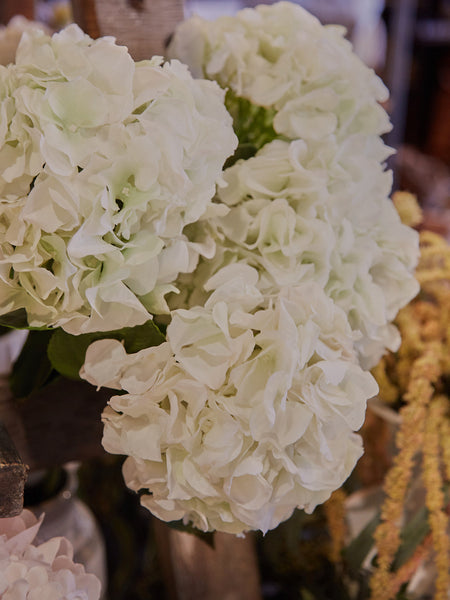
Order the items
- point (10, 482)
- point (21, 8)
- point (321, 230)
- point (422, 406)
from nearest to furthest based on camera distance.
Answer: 1. point (10, 482)
2. point (321, 230)
3. point (422, 406)
4. point (21, 8)

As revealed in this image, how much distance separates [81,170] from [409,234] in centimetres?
29

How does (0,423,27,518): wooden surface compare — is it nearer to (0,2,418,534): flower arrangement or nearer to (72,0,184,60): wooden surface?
(0,2,418,534): flower arrangement

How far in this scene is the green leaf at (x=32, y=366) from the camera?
50 centimetres

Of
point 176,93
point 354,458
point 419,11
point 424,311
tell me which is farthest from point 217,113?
point 419,11

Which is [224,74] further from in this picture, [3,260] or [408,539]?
[408,539]

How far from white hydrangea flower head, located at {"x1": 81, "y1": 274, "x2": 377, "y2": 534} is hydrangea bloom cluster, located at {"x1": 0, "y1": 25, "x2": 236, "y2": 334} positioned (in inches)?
1.5

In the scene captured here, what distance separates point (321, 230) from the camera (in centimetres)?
48

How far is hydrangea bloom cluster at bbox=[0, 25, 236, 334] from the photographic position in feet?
1.24

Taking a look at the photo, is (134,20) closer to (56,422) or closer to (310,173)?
(310,173)

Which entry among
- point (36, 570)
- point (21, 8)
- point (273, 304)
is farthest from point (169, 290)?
point (21, 8)

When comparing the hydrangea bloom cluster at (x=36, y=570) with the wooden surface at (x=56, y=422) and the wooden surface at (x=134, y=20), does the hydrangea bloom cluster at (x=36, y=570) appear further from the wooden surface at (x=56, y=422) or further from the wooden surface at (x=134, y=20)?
the wooden surface at (x=134, y=20)

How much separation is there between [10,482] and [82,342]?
0.41 feet

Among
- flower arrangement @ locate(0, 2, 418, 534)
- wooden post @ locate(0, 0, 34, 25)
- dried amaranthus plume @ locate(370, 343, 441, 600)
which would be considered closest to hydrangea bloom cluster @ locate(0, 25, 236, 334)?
flower arrangement @ locate(0, 2, 418, 534)

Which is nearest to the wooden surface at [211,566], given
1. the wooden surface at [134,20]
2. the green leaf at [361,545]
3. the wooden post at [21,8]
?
the green leaf at [361,545]
